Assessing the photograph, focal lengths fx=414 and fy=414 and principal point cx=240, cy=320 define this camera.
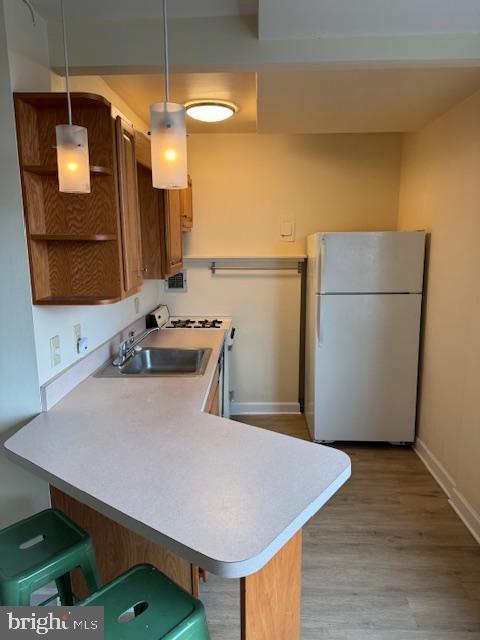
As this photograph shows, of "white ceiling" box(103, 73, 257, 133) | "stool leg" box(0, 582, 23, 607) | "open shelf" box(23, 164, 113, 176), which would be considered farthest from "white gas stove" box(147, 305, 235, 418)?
"stool leg" box(0, 582, 23, 607)

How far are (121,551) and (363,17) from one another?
2255 millimetres

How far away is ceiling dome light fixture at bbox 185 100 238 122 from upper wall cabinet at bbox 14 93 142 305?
1.04 metres

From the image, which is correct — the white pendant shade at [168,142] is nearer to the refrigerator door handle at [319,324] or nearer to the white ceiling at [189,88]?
the white ceiling at [189,88]

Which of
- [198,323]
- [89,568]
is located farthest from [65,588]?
[198,323]

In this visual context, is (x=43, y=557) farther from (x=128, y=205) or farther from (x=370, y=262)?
(x=370, y=262)

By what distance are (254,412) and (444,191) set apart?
2.34 m

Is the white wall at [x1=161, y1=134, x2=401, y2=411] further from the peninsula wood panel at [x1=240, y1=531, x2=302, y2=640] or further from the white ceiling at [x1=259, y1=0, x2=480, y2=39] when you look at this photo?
the peninsula wood panel at [x1=240, y1=531, x2=302, y2=640]

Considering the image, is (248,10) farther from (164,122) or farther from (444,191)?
(444,191)

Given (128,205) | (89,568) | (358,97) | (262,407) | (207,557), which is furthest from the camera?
(262,407)

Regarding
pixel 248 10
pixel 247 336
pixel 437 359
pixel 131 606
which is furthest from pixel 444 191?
pixel 131 606

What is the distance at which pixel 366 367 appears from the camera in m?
3.06

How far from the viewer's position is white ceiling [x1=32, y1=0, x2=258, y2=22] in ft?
5.30

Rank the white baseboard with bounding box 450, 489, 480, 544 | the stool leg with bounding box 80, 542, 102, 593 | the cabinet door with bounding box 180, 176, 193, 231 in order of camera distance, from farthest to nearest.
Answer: the cabinet door with bounding box 180, 176, 193, 231
the white baseboard with bounding box 450, 489, 480, 544
the stool leg with bounding box 80, 542, 102, 593

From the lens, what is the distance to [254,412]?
3793 millimetres
